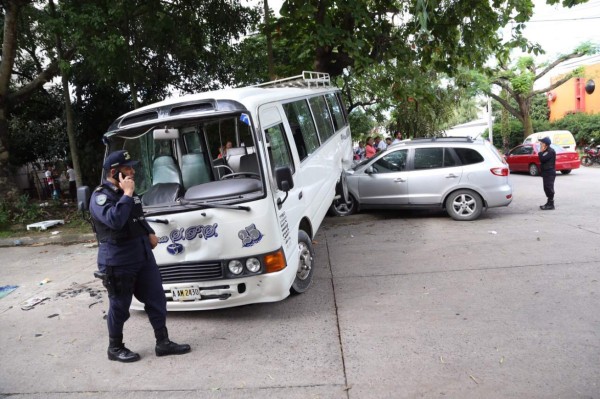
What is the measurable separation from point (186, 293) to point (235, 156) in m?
1.55

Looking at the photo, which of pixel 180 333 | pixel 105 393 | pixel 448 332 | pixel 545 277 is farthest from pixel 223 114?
pixel 545 277

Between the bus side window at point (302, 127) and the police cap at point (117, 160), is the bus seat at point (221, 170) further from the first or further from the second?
the police cap at point (117, 160)

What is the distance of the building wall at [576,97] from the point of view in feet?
87.8

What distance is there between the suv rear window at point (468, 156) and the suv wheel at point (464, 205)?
23.2 inches

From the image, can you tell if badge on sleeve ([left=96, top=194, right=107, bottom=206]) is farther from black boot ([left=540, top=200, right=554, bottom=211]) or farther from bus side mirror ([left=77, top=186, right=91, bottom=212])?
black boot ([left=540, top=200, right=554, bottom=211])

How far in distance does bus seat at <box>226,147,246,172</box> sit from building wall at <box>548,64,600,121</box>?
28.0 metres

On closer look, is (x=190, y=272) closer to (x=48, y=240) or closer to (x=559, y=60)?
(x=48, y=240)

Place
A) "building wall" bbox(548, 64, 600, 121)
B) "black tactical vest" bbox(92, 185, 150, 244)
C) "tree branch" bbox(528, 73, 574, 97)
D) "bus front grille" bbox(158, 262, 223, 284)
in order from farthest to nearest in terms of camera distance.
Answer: "building wall" bbox(548, 64, 600, 121) → "tree branch" bbox(528, 73, 574, 97) → "bus front grille" bbox(158, 262, 223, 284) → "black tactical vest" bbox(92, 185, 150, 244)

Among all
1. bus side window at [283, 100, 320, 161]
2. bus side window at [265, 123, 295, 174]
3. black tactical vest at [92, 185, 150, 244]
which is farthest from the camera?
bus side window at [283, 100, 320, 161]

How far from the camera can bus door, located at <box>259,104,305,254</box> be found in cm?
450

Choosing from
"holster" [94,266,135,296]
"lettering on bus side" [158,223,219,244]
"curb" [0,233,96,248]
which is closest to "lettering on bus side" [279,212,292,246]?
"lettering on bus side" [158,223,219,244]

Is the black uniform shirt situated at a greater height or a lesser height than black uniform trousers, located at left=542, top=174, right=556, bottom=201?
greater

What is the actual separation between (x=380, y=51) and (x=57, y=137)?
1303cm

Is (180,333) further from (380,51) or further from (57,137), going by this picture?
(57,137)
